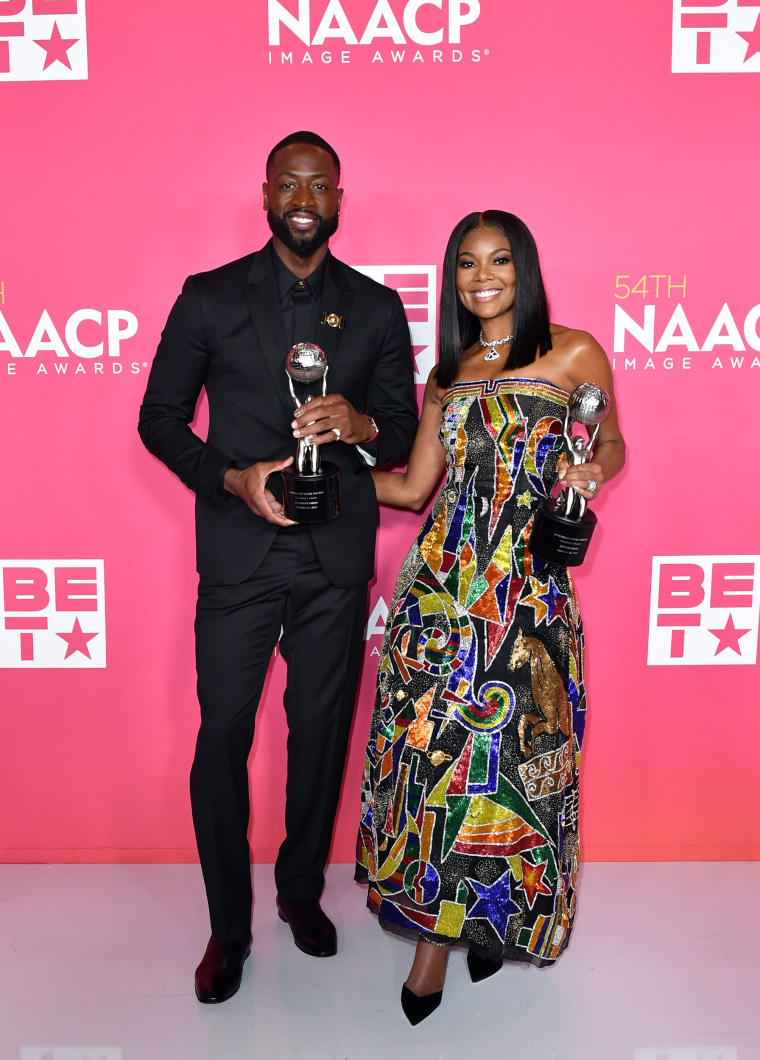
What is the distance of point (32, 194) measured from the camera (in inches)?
109

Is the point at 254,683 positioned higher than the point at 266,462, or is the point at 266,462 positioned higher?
the point at 266,462

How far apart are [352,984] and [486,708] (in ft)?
2.89

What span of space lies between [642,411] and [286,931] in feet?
6.21

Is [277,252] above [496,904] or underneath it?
above

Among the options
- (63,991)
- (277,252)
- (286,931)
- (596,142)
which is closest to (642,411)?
(596,142)

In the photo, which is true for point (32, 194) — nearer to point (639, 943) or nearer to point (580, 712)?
point (580, 712)

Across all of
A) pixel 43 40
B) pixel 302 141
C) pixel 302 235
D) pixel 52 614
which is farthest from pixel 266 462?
pixel 43 40

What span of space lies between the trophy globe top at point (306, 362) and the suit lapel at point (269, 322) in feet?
0.73

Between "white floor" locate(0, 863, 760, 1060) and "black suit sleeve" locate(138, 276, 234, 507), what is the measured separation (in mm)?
1304

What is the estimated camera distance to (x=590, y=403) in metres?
2.20

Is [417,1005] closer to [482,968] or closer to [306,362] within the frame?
[482,968]

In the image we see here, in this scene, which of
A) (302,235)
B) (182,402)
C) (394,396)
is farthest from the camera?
(394,396)

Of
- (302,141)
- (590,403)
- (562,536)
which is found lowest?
(562,536)

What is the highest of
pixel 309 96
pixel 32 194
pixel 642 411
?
pixel 309 96
